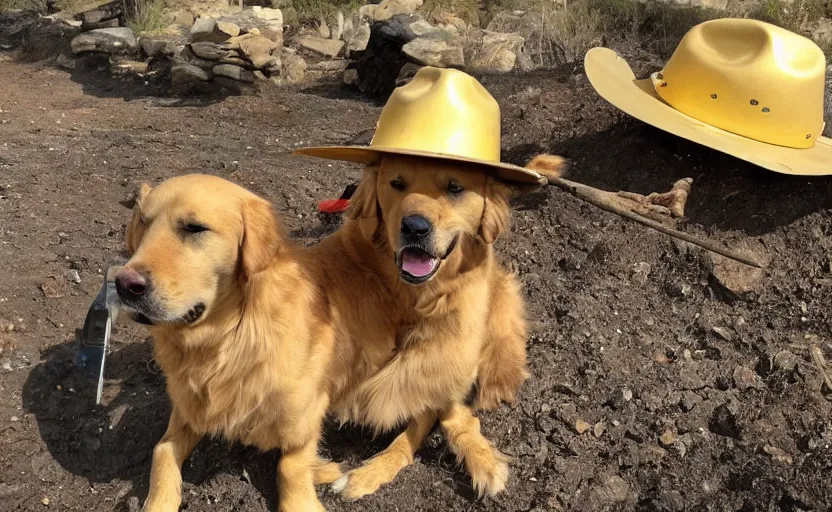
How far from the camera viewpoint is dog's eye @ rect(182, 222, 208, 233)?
2104 millimetres

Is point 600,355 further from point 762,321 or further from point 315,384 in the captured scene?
point 315,384

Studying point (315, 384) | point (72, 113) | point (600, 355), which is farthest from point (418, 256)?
point (72, 113)

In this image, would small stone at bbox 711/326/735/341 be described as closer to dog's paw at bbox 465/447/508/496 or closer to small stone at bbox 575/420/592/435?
small stone at bbox 575/420/592/435

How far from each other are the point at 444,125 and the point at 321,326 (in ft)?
3.02

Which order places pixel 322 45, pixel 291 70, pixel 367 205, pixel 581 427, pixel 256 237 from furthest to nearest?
pixel 322 45, pixel 291 70, pixel 581 427, pixel 367 205, pixel 256 237

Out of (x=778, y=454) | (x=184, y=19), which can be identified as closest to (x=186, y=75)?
(x=184, y=19)

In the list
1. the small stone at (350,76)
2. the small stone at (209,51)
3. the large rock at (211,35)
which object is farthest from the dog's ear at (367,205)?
the large rock at (211,35)

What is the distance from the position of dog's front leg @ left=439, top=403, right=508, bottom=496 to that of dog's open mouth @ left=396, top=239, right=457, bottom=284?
0.91m

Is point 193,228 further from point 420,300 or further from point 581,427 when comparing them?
point 581,427

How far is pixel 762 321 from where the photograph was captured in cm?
356

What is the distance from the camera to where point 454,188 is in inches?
101

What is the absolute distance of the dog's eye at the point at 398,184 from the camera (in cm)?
257

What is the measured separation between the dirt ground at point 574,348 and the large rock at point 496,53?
2487 millimetres

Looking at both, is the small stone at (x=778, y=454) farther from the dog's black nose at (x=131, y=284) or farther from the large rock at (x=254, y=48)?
the large rock at (x=254, y=48)
